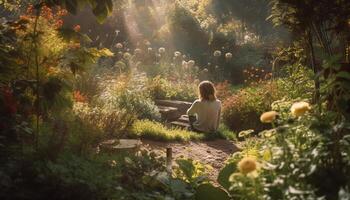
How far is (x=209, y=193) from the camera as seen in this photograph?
13.5ft

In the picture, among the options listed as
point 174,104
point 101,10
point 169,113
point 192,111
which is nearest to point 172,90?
point 174,104

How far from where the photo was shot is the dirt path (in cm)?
664

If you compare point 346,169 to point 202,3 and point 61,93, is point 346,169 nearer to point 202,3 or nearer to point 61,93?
point 61,93

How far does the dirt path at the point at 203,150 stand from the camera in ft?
21.8

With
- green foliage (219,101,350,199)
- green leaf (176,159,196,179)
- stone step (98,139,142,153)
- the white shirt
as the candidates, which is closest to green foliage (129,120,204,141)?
the white shirt

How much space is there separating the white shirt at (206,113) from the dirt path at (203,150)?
48 centimetres

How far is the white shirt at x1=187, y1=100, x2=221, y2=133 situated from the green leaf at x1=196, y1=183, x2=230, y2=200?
442 centimetres

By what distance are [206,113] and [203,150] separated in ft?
4.16

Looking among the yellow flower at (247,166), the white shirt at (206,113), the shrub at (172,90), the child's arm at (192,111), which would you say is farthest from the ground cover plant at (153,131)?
the shrub at (172,90)

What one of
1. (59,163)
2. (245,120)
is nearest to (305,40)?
(59,163)

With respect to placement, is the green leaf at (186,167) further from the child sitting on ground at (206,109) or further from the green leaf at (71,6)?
the child sitting on ground at (206,109)

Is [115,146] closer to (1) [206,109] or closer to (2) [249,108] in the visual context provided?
(1) [206,109]

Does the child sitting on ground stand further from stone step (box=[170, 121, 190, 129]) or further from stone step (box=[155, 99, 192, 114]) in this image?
stone step (box=[155, 99, 192, 114])

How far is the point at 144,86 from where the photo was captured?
11.8 m
